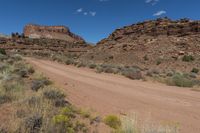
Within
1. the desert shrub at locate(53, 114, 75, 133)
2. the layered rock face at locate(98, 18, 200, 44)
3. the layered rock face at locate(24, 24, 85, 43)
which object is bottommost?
the desert shrub at locate(53, 114, 75, 133)

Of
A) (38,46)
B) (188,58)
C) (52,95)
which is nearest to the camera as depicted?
(52,95)

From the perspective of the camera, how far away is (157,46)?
4175 centimetres

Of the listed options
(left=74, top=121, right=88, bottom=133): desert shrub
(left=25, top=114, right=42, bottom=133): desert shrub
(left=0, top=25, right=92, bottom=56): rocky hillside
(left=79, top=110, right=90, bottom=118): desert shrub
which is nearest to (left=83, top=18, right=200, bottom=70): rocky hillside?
(left=0, top=25, right=92, bottom=56): rocky hillside

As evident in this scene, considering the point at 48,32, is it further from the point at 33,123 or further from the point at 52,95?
the point at 33,123

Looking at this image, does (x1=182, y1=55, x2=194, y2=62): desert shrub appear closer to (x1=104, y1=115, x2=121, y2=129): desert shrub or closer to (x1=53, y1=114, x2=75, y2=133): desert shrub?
(x1=104, y1=115, x2=121, y2=129): desert shrub

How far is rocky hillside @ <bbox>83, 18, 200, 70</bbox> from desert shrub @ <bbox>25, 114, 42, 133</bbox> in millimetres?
27923

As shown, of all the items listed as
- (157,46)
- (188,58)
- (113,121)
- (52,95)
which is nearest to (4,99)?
(52,95)

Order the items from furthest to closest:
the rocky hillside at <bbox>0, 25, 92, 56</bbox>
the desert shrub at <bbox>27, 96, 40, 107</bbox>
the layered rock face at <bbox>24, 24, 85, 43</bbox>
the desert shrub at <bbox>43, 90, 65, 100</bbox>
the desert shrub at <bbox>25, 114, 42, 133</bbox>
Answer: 1. the layered rock face at <bbox>24, 24, 85, 43</bbox>
2. the rocky hillside at <bbox>0, 25, 92, 56</bbox>
3. the desert shrub at <bbox>43, 90, 65, 100</bbox>
4. the desert shrub at <bbox>27, 96, 40, 107</bbox>
5. the desert shrub at <bbox>25, 114, 42, 133</bbox>

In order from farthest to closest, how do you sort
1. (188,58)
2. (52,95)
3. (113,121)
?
(188,58) → (52,95) → (113,121)

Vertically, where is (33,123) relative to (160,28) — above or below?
below

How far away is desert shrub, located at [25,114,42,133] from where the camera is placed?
13.2ft

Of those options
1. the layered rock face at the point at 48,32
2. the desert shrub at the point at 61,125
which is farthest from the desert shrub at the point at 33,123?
the layered rock face at the point at 48,32

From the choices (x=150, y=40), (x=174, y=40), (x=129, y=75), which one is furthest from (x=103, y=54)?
(x=129, y=75)

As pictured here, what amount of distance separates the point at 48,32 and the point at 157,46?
3841 inches
